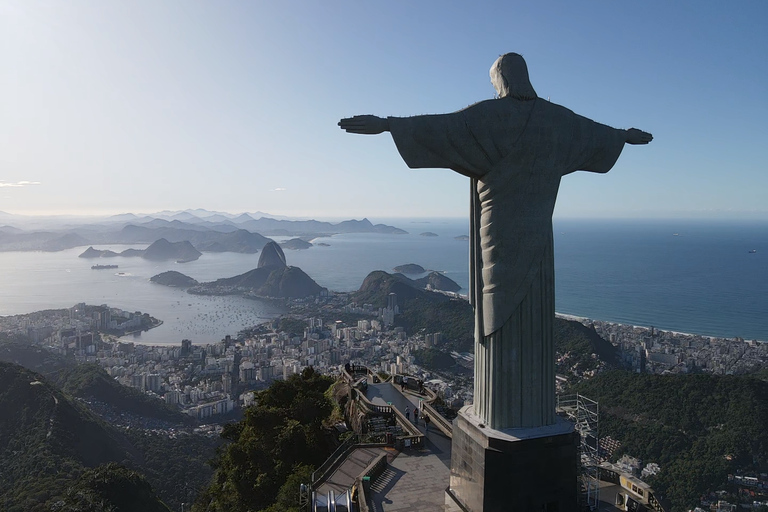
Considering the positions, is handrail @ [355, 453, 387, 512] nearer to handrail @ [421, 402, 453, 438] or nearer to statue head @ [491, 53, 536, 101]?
handrail @ [421, 402, 453, 438]

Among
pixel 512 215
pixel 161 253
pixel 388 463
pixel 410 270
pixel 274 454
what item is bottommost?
pixel 410 270

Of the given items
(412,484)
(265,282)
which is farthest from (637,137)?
(265,282)

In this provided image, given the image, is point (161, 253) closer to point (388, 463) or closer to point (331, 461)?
point (331, 461)

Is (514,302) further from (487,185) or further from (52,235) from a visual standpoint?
(52,235)

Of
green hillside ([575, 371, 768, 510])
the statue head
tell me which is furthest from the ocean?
the statue head

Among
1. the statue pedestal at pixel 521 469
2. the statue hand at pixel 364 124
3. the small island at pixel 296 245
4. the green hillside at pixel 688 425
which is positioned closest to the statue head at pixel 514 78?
the statue hand at pixel 364 124

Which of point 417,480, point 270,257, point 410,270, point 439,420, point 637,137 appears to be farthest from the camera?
point 270,257
